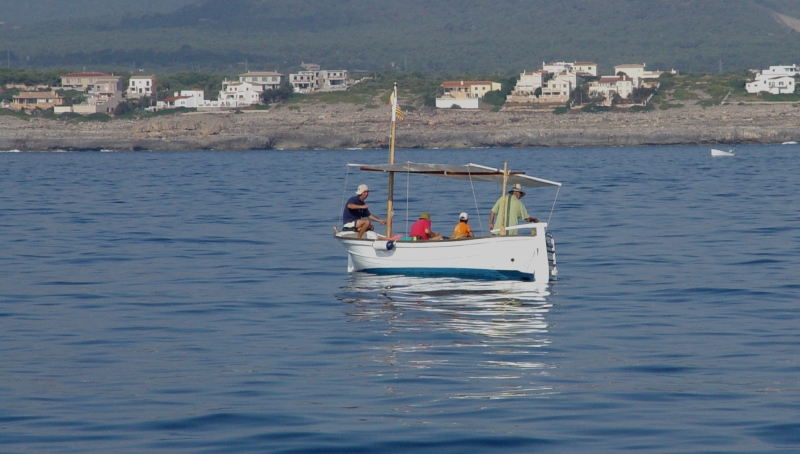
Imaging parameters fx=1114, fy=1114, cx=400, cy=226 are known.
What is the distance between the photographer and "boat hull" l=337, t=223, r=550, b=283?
20.6 m

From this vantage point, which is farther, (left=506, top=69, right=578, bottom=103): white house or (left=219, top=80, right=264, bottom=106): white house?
(left=219, top=80, right=264, bottom=106): white house

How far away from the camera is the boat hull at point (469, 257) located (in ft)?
67.7

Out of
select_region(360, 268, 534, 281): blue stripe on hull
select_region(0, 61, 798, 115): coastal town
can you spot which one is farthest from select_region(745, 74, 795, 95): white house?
select_region(360, 268, 534, 281): blue stripe on hull

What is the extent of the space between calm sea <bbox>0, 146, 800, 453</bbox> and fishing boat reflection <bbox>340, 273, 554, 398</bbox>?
6cm

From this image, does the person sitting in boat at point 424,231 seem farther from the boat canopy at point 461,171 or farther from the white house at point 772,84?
the white house at point 772,84

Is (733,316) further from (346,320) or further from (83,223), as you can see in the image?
(83,223)

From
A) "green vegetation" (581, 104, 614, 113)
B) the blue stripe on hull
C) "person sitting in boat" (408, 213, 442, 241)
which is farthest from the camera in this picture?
"green vegetation" (581, 104, 614, 113)

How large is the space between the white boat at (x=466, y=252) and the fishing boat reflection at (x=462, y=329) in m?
0.24

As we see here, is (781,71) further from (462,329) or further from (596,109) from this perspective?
(462,329)

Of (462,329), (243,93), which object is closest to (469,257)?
(462,329)

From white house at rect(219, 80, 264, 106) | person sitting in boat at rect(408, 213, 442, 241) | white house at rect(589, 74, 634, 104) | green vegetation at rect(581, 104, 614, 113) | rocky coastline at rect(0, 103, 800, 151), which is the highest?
white house at rect(589, 74, 634, 104)

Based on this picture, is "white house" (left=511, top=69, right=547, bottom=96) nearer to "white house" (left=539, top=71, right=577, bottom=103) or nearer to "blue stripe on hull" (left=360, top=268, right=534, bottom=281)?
"white house" (left=539, top=71, right=577, bottom=103)

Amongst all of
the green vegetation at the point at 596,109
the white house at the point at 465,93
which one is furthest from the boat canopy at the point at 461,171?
the white house at the point at 465,93

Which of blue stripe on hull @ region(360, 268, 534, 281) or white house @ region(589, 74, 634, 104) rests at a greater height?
white house @ region(589, 74, 634, 104)
